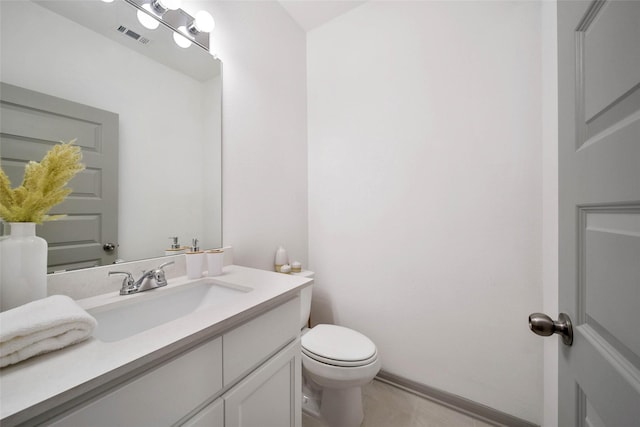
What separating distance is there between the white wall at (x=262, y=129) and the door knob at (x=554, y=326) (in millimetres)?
1241

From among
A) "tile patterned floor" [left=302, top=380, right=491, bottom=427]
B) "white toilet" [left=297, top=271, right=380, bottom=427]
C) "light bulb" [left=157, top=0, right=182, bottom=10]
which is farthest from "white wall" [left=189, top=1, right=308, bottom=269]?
"tile patterned floor" [left=302, top=380, right=491, bottom=427]

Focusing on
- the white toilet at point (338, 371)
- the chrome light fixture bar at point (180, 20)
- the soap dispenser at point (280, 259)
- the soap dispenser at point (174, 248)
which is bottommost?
the white toilet at point (338, 371)

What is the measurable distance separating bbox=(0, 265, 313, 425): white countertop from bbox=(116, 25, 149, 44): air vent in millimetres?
1006

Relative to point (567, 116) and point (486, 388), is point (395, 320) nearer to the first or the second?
point (486, 388)

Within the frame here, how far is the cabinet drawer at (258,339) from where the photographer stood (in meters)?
0.65

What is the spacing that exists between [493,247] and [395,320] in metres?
0.72

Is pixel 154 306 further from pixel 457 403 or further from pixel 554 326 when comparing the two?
pixel 457 403

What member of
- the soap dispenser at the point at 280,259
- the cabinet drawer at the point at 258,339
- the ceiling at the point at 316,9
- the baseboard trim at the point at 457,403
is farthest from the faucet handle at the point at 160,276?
the ceiling at the point at 316,9

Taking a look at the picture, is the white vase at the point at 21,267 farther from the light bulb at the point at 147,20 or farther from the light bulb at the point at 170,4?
the light bulb at the point at 170,4

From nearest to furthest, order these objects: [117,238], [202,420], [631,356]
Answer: [631,356], [202,420], [117,238]

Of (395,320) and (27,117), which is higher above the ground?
(27,117)

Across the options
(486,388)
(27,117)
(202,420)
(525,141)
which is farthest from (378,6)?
(486,388)

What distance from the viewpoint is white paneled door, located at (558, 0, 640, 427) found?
337 mm

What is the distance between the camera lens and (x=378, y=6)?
151 centimetres
